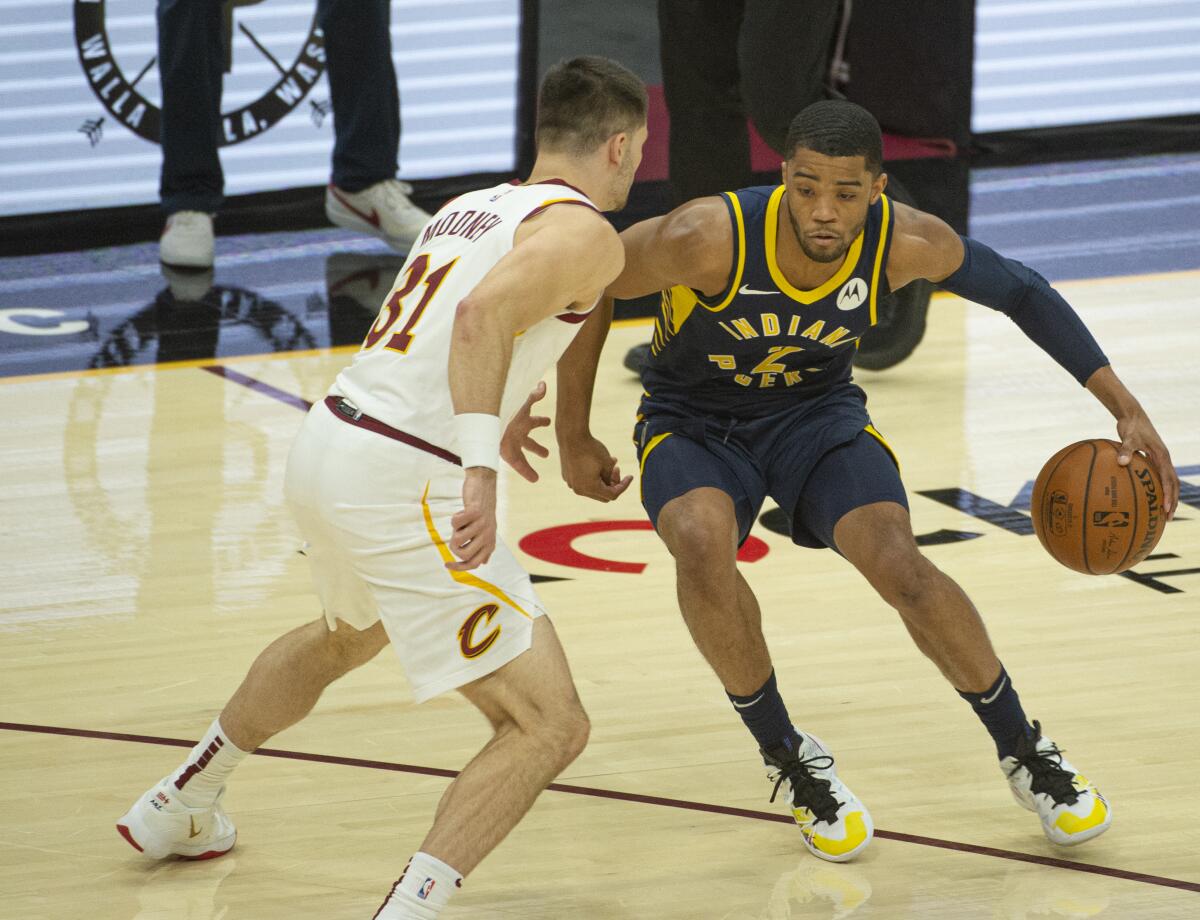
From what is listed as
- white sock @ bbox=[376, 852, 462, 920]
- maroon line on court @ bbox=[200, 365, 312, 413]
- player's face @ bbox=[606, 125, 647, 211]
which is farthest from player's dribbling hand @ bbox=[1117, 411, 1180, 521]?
maroon line on court @ bbox=[200, 365, 312, 413]

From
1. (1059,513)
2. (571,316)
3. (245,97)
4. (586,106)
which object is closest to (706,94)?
(245,97)

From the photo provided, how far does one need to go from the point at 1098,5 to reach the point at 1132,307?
3.73 meters

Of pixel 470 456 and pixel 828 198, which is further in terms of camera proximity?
pixel 828 198

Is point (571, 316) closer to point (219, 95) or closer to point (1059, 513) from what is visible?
point (1059, 513)

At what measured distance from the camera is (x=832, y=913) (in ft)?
11.8

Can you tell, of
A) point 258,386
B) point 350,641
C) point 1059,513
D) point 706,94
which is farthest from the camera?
point 258,386

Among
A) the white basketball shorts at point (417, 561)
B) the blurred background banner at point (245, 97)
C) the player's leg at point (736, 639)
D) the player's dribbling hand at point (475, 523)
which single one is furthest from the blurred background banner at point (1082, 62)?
the player's dribbling hand at point (475, 523)

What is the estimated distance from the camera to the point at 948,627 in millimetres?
3805

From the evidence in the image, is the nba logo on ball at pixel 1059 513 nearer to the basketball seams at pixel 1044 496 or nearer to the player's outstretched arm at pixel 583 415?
the basketball seams at pixel 1044 496

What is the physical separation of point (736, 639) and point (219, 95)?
5870 mm

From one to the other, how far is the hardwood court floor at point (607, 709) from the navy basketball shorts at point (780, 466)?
60 cm

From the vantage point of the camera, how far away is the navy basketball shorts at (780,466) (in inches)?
157

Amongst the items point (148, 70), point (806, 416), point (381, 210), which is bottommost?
point (381, 210)

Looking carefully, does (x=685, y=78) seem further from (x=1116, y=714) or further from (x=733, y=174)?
(x=1116, y=714)
